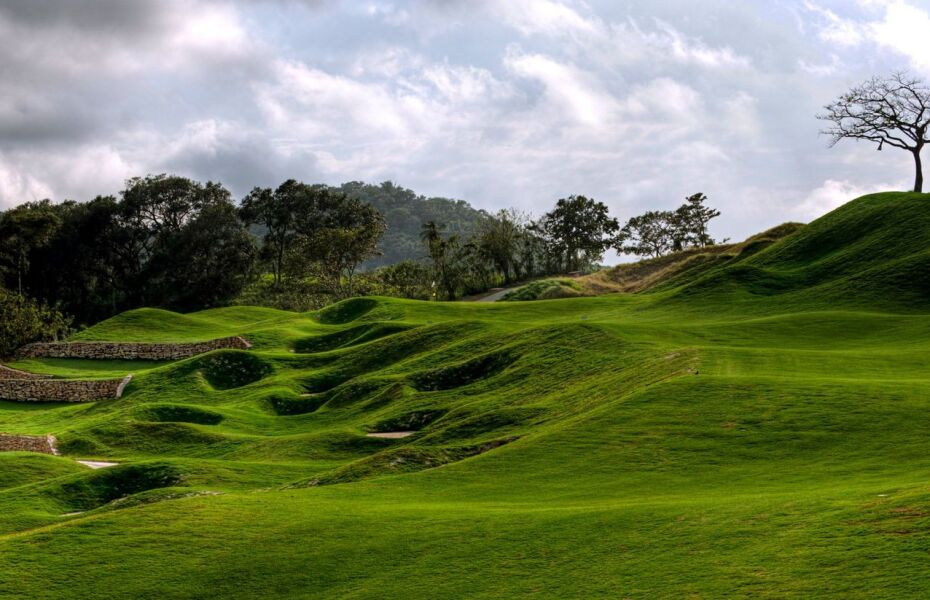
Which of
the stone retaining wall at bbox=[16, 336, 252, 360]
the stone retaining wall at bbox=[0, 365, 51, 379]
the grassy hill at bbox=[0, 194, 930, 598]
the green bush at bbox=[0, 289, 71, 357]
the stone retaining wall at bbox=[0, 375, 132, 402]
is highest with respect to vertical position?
the green bush at bbox=[0, 289, 71, 357]

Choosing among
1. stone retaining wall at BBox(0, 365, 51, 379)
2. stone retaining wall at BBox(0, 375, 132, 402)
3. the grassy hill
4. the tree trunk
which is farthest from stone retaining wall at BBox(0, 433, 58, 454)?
the tree trunk

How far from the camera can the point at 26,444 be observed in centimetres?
3878

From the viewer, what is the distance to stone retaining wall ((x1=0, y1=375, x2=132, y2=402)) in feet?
178

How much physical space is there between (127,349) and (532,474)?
51.2m

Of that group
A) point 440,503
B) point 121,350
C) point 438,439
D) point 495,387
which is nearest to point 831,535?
point 440,503

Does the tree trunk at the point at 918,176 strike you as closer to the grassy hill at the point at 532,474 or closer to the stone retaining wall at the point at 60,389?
the grassy hill at the point at 532,474

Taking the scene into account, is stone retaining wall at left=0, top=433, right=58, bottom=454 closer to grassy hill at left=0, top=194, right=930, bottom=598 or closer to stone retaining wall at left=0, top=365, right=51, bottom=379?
grassy hill at left=0, top=194, right=930, bottom=598

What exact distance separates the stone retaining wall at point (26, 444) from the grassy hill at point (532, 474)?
1492 millimetres

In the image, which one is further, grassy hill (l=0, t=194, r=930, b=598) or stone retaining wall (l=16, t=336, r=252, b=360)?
stone retaining wall (l=16, t=336, r=252, b=360)

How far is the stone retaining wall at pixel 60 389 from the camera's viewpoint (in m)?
54.4

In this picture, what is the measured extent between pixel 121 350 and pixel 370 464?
152 ft

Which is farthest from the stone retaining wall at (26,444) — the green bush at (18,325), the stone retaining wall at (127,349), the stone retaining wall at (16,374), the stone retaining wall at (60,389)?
the green bush at (18,325)

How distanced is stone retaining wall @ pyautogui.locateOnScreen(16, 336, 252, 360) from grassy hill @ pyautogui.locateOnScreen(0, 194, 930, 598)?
1329cm

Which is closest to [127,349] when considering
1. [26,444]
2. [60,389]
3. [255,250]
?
[60,389]
